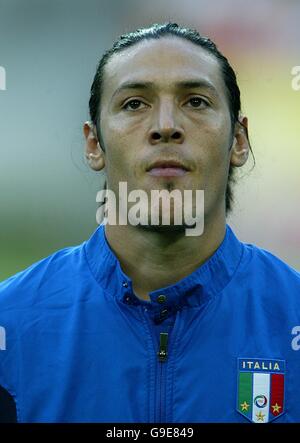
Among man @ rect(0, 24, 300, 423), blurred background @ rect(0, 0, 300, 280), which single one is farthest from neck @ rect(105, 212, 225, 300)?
blurred background @ rect(0, 0, 300, 280)

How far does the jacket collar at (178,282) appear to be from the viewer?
171 centimetres

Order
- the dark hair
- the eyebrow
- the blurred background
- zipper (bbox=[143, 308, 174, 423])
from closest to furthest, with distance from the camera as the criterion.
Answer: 1. zipper (bbox=[143, 308, 174, 423])
2. the eyebrow
3. the dark hair
4. the blurred background

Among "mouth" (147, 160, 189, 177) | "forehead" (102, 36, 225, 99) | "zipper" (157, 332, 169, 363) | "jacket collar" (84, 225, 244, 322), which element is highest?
"forehead" (102, 36, 225, 99)

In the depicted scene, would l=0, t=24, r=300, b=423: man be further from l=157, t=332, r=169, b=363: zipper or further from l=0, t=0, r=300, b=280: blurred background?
l=0, t=0, r=300, b=280: blurred background

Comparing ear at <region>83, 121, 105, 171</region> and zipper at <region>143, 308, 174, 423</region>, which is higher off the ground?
ear at <region>83, 121, 105, 171</region>

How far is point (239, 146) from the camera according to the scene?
2025mm

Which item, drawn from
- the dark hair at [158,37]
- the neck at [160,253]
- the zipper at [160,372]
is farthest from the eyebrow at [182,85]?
the zipper at [160,372]

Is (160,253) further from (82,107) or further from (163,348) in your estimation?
(82,107)

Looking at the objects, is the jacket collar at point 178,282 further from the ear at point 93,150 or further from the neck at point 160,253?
the ear at point 93,150

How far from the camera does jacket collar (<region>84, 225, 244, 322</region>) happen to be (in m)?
1.71

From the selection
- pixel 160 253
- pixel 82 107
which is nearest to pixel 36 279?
pixel 160 253

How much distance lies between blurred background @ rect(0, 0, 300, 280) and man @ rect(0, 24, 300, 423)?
243 cm

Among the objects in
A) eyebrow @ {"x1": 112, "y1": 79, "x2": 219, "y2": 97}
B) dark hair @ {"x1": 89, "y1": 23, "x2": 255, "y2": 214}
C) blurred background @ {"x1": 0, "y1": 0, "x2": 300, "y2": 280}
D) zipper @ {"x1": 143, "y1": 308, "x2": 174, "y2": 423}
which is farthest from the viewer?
blurred background @ {"x1": 0, "y1": 0, "x2": 300, "y2": 280}

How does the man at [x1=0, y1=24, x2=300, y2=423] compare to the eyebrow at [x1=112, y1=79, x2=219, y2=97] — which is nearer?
the man at [x1=0, y1=24, x2=300, y2=423]
